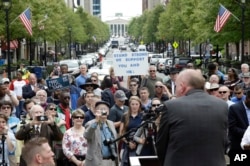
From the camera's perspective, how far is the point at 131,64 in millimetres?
17578

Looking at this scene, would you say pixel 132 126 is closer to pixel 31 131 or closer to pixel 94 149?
pixel 94 149

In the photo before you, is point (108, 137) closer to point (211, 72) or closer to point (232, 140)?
point (232, 140)

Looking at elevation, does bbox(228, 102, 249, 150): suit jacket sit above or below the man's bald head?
below

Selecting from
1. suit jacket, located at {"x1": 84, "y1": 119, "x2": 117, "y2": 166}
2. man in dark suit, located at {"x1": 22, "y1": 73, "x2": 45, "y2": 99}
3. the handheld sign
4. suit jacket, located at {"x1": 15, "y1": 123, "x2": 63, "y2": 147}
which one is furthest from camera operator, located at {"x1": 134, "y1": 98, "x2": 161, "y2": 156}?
man in dark suit, located at {"x1": 22, "y1": 73, "x2": 45, "y2": 99}

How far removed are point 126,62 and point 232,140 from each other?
7858 millimetres

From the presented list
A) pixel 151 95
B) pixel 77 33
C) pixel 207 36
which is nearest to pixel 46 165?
pixel 151 95

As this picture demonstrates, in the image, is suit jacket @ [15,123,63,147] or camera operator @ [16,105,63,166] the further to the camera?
suit jacket @ [15,123,63,147]

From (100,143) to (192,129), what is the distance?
4.04 metres

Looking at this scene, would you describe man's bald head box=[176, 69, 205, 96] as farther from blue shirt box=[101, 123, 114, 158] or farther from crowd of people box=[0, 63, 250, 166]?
blue shirt box=[101, 123, 114, 158]

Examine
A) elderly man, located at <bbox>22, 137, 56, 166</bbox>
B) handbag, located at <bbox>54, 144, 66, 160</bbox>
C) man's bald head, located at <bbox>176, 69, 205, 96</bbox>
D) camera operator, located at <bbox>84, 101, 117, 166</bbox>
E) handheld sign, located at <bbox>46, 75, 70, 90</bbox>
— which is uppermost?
man's bald head, located at <bbox>176, 69, 205, 96</bbox>

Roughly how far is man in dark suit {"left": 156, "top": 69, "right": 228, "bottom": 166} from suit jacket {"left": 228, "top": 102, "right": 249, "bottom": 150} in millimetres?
3972

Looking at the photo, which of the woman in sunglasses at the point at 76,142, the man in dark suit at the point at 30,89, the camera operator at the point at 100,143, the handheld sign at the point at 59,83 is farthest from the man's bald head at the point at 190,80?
the man in dark suit at the point at 30,89

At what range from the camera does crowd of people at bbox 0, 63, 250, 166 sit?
234 inches

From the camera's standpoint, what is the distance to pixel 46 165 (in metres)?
5.48
